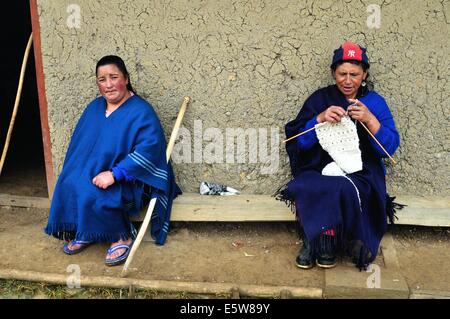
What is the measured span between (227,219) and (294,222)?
0.50m

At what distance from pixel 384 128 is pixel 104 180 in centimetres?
168

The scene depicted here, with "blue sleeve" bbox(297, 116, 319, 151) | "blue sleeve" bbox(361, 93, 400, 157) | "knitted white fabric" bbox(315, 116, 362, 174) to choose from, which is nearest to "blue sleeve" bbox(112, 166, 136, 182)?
"blue sleeve" bbox(297, 116, 319, 151)

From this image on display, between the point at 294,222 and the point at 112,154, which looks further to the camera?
the point at 294,222

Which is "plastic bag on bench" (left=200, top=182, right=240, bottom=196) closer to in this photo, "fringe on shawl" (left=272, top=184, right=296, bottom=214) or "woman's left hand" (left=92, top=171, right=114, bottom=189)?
"fringe on shawl" (left=272, top=184, right=296, bottom=214)

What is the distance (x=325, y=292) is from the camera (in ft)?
8.73

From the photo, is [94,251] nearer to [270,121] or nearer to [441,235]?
[270,121]

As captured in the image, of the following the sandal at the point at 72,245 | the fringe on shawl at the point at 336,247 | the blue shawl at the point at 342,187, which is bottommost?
the sandal at the point at 72,245

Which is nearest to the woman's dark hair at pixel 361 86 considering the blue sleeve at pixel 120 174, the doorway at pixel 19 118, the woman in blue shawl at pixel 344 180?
the woman in blue shawl at pixel 344 180

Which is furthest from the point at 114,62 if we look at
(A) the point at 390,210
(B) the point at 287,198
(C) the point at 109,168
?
(A) the point at 390,210

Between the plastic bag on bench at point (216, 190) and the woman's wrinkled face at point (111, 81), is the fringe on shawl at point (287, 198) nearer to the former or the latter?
the plastic bag on bench at point (216, 190)

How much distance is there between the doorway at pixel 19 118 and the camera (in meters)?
4.34

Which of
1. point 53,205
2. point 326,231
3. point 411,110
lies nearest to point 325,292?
point 326,231

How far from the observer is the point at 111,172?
2912 mm

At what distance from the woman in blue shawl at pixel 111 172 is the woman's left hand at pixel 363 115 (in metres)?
1.19
